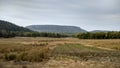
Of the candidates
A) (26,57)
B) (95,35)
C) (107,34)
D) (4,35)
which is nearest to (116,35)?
(107,34)

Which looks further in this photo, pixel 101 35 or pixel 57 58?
pixel 101 35

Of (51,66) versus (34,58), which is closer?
(51,66)

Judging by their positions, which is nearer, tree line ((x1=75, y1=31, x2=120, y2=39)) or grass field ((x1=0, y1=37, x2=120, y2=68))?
grass field ((x1=0, y1=37, x2=120, y2=68))

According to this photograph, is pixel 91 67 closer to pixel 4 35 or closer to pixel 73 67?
pixel 73 67

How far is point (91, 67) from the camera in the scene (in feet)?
63.6

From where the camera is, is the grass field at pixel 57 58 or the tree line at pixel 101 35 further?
the tree line at pixel 101 35

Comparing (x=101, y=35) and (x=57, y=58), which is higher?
(x=101, y=35)

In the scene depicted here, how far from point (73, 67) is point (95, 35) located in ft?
383

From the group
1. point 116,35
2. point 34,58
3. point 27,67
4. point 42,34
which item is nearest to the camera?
point 27,67

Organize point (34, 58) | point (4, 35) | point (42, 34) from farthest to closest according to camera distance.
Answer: point (42, 34), point (4, 35), point (34, 58)

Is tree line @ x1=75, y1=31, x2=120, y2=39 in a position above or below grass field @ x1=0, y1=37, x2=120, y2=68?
above

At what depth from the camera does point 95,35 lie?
135m

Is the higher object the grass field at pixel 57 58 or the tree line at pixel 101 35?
the tree line at pixel 101 35

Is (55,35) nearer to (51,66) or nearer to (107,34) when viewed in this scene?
(107,34)
